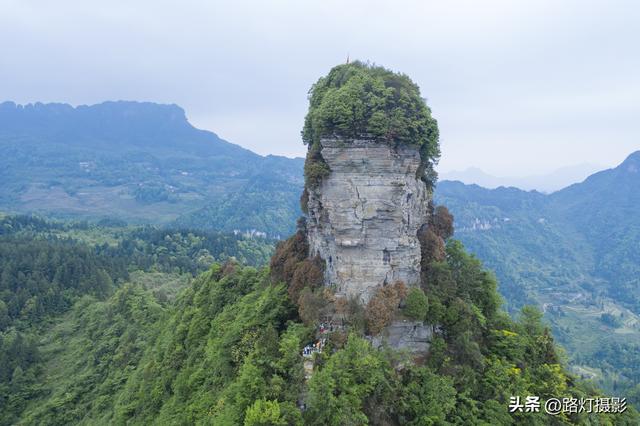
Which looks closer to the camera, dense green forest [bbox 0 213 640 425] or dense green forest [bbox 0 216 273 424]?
dense green forest [bbox 0 213 640 425]

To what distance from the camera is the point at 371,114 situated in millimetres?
26703

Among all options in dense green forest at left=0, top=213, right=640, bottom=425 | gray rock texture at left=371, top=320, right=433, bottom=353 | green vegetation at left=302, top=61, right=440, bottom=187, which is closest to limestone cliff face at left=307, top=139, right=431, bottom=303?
green vegetation at left=302, top=61, right=440, bottom=187

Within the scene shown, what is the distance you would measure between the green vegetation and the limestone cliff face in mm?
674

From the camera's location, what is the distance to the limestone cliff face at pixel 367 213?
26.9m

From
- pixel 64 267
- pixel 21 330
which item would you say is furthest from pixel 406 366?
pixel 64 267

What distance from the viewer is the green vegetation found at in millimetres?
26625

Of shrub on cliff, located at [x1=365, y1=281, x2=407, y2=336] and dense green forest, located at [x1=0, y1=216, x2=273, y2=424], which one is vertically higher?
shrub on cliff, located at [x1=365, y1=281, x2=407, y2=336]

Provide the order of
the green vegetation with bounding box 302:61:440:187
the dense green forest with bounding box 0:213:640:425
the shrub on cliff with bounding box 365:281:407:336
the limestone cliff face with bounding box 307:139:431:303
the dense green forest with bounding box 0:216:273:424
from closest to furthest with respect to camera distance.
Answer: the dense green forest with bounding box 0:213:640:425, the shrub on cliff with bounding box 365:281:407:336, the green vegetation with bounding box 302:61:440:187, the limestone cliff face with bounding box 307:139:431:303, the dense green forest with bounding box 0:216:273:424

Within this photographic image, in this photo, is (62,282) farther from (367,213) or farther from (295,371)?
(367,213)

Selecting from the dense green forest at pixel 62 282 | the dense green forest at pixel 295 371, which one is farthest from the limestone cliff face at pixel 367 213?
the dense green forest at pixel 62 282

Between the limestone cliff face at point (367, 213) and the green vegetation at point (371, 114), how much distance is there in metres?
0.67

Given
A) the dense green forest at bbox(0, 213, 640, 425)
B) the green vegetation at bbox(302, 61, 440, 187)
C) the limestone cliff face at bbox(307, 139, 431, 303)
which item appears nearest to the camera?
the dense green forest at bbox(0, 213, 640, 425)

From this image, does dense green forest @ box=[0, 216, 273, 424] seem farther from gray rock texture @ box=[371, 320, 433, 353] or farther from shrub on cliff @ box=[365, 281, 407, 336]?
shrub on cliff @ box=[365, 281, 407, 336]

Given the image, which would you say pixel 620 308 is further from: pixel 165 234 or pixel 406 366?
pixel 406 366
